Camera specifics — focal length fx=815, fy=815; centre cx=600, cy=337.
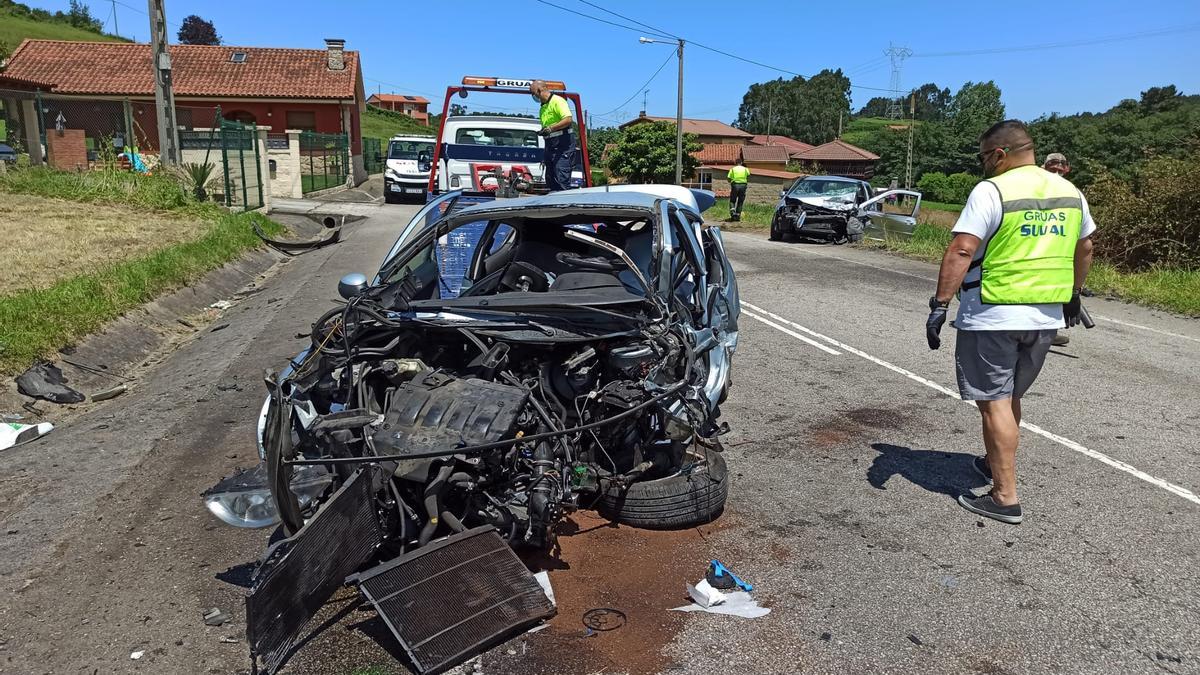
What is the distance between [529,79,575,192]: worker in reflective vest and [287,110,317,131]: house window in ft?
102

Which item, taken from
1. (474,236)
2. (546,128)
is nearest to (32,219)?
(546,128)

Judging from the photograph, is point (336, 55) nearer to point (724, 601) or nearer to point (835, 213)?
point (835, 213)

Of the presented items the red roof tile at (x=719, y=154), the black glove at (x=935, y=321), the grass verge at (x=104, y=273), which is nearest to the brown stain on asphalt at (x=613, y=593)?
the black glove at (x=935, y=321)

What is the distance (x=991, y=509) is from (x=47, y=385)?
23.1 ft

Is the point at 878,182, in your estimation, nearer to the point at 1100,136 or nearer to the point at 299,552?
the point at 1100,136

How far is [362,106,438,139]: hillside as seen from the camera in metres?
66.1

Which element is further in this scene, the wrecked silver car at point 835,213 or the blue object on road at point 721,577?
the wrecked silver car at point 835,213

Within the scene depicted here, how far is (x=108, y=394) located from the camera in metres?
6.98

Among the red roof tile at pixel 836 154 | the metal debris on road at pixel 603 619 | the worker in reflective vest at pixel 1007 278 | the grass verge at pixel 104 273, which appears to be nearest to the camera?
the metal debris on road at pixel 603 619

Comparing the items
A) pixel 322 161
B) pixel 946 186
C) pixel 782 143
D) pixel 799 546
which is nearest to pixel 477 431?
pixel 799 546

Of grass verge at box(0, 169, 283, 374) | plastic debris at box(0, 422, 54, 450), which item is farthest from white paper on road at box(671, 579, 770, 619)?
grass verge at box(0, 169, 283, 374)

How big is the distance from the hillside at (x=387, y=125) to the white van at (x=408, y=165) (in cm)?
3827

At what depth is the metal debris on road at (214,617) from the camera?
337 centimetres

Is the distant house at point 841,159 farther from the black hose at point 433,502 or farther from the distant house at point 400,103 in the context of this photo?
the black hose at point 433,502
